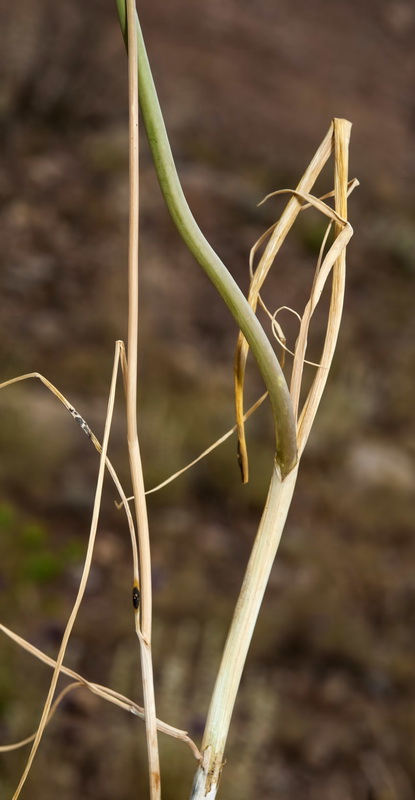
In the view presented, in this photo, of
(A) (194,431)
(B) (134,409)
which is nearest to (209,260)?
(B) (134,409)

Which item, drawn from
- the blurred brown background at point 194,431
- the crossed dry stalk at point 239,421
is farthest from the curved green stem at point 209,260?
the blurred brown background at point 194,431

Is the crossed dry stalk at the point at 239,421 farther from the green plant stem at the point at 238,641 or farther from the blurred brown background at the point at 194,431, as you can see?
the blurred brown background at the point at 194,431

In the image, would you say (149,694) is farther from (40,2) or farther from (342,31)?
(342,31)

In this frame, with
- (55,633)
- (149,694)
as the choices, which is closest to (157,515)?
(55,633)

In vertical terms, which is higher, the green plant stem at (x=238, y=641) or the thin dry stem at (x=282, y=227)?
the thin dry stem at (x=282, y=227)

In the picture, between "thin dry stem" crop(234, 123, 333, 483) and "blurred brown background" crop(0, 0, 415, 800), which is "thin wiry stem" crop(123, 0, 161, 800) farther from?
"blurred brown background" crop(0, 0, 415, 800)

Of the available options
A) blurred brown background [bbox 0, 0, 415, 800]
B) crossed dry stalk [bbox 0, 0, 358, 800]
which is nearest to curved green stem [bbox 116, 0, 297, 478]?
crossed dry stalk [bbox 0, 0, 358, 800]
